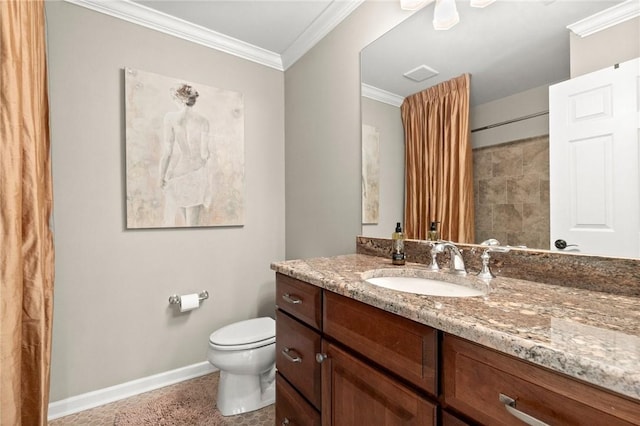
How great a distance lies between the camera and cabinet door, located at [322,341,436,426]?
0.75 m

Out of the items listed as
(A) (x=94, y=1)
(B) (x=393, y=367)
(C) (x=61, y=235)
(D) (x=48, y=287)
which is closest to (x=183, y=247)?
(C) (x=61, y=235)

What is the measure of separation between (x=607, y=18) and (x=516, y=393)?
3.75 ft

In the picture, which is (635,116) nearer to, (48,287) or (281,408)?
(281,408)

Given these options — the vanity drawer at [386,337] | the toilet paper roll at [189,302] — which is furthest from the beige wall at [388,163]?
the toilet paper roll at [189,302]

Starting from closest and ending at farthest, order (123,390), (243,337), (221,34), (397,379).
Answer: (397,379) < (243,337) < (123,390) < (221,34)

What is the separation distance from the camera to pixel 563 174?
0.98m

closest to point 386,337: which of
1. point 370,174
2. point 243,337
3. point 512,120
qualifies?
point 512,120

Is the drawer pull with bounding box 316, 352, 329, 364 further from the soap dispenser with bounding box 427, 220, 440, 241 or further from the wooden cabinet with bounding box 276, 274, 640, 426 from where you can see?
the soap dispenser with bounding box 427, 220, 440, 241

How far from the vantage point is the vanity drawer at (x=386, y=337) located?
723 millimetres

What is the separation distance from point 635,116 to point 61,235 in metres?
2.62

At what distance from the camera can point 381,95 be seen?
166cm

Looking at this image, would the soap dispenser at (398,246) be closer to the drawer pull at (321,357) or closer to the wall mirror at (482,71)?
the wall mirror at (482,71)

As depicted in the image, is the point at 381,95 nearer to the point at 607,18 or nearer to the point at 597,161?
the point at 607,18

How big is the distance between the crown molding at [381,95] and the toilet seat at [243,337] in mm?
1550
